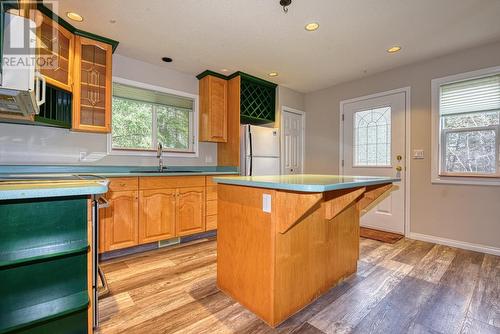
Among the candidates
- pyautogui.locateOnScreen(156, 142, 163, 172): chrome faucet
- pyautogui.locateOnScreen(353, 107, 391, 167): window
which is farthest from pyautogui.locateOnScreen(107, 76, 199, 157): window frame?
pyautogui.locateOnScreen(353, 107, 391, 167): window

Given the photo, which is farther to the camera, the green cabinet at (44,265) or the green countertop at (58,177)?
the green cabinet at (44,265)

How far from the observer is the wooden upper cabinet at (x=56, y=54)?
6.91 feet

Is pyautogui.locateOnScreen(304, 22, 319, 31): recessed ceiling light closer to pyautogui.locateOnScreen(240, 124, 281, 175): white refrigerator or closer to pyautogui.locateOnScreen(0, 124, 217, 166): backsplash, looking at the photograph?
pyautogui.locateOnScreen(240, 124, 281, 175): white refrigerator

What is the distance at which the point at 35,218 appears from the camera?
1091 mm

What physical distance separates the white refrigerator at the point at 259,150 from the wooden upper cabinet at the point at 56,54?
85.1 inches

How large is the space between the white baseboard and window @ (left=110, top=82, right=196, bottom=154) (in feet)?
11.4

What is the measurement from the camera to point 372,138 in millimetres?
3686

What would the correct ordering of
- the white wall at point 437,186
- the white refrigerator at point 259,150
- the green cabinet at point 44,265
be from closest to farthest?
the green cabinet at point 44,265, the white wall at point 437,186, the white refrigerator at point 259,150

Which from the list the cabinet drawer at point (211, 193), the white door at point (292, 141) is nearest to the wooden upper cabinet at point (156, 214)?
the cabinet drawer at point (211, 193)

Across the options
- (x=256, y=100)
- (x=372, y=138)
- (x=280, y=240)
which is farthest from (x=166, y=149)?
(x=372, y=138)

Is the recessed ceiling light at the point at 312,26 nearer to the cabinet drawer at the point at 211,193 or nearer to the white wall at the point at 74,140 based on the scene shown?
the white wall at the point at 74,140

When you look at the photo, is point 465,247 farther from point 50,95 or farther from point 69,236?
point 50,95

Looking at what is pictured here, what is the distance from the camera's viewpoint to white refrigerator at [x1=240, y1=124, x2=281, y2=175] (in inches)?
139

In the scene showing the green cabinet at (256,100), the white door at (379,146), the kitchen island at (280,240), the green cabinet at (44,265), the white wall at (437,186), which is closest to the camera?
the green cabinet at (44,265)
